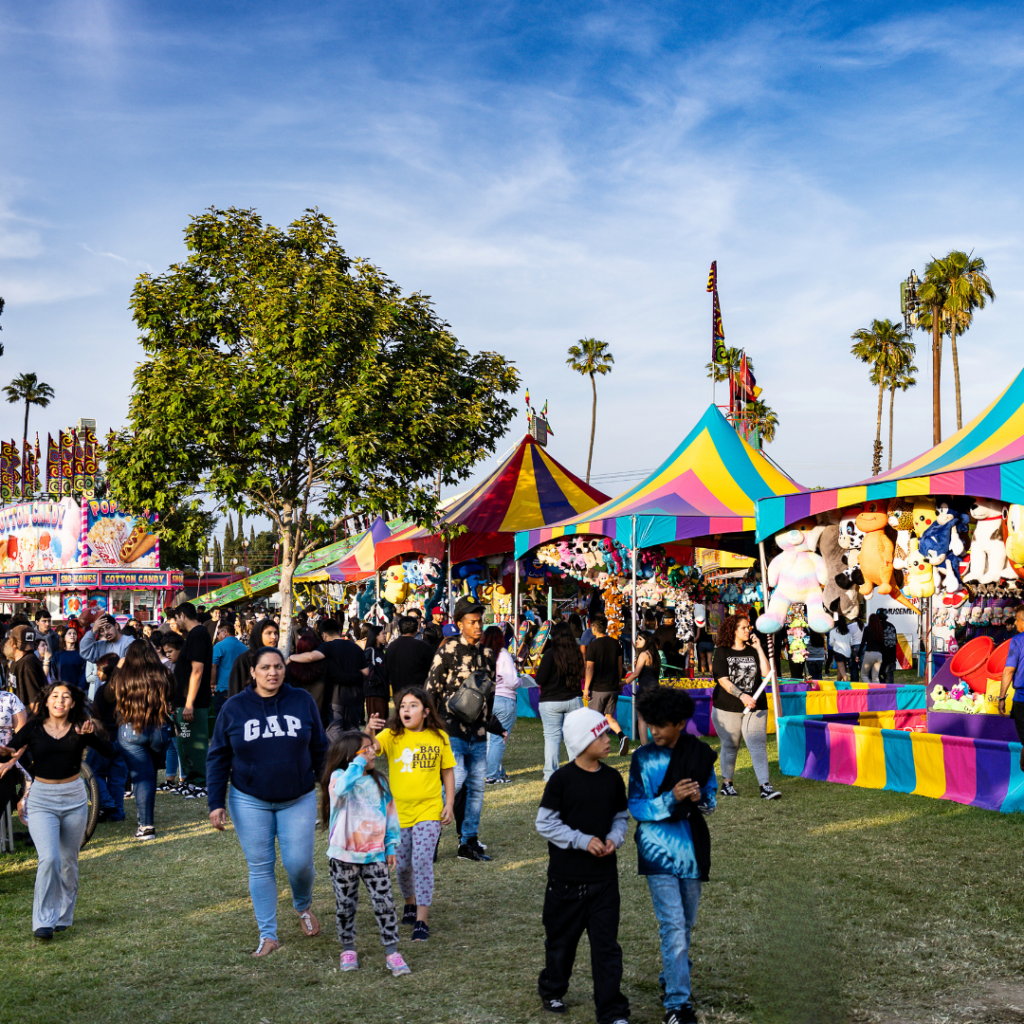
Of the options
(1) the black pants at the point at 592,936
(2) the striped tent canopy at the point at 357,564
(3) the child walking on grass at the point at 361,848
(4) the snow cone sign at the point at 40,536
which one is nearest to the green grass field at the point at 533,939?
(3) the child walking on grass at the point at 361,848

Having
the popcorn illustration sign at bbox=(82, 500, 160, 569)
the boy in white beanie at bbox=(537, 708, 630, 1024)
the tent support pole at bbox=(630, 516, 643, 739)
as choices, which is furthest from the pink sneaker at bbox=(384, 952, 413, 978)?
the popcorn illustration sign at bbox=(82, 500, 160, 569)

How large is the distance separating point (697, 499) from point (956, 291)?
1111 inches

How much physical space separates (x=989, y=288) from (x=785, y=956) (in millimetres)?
38997

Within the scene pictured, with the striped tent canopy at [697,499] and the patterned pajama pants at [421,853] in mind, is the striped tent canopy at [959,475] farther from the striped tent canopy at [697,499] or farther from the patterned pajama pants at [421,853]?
the patterned pajama pants at [421,853]

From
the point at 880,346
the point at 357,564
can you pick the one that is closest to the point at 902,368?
the point at 880,346

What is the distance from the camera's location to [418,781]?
5.72 m

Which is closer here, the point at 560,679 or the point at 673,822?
the point at 673,822

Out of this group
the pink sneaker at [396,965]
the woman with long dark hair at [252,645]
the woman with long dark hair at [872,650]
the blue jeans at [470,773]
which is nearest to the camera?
the pink sneaker at [396,965]

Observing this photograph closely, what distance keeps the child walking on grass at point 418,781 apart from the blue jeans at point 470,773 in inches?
52.0

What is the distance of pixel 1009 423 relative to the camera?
10703mm

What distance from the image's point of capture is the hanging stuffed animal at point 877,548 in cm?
994

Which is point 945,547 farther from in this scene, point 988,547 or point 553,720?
point 553,720

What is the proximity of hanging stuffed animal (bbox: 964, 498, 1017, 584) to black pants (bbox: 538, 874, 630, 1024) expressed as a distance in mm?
6122

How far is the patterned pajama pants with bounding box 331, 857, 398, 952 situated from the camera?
5.09 m
